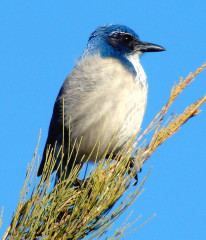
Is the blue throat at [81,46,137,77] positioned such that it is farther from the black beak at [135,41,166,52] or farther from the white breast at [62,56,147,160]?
the black beak at [135,41,166,52]

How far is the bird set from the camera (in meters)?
5.57

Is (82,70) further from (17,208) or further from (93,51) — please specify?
(17,208)

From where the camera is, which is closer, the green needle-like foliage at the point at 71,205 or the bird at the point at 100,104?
the green needle-like foliage at the point at 71,205

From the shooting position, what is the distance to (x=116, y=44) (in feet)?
21.9

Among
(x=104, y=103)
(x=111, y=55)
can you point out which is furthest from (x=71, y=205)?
(x=111, y=55)

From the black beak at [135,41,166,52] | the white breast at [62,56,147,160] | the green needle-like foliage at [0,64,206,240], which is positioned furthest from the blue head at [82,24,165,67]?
the green needle-like foliage at [0,64,206,240]

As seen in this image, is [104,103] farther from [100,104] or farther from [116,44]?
[116,44]

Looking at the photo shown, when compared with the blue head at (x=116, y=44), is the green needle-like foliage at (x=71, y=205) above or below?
below

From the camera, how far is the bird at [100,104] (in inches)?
219

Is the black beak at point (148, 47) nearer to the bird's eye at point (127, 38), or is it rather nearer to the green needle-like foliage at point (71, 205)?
the bird's eye at point (127, 38)

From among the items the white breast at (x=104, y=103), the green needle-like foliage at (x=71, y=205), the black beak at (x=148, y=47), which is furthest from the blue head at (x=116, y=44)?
the green needle-like foliage at (x=71, y=205)

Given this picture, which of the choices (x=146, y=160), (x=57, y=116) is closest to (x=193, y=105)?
(x=146, y=160)

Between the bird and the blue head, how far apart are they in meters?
0.03

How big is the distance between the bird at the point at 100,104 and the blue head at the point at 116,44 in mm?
33
